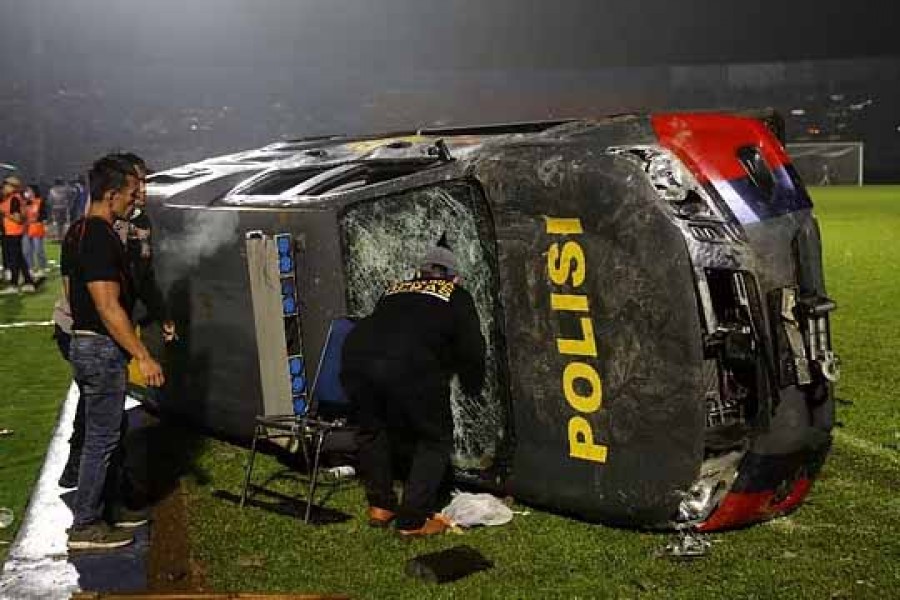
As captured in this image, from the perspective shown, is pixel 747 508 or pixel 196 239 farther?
pixel 196 239

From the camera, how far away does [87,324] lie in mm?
5258

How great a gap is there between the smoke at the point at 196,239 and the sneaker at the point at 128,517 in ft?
5.86

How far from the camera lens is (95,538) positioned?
5387mm

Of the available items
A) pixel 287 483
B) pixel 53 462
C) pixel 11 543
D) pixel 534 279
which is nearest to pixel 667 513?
pixel 534 279

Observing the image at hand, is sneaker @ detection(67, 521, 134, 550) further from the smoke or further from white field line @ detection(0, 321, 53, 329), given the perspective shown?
white field line @ detection(0, 321, 53, 329)

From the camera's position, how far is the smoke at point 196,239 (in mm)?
6879

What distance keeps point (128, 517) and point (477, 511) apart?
1.87m

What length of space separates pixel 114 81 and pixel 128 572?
4023 cm

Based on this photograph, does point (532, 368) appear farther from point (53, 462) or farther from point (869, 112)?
point (869, 112)

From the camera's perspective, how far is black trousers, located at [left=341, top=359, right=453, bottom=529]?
532 cm

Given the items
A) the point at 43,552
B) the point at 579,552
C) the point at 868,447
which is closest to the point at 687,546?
the point at 579,552

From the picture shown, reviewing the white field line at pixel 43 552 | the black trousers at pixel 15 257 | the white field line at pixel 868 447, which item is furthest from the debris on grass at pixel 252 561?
the black trousers at pixel 15 257

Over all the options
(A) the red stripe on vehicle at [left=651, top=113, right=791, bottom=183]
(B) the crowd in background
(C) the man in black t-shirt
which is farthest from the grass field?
(B) the crowd in background

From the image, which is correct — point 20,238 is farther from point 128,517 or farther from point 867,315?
point 867,315
